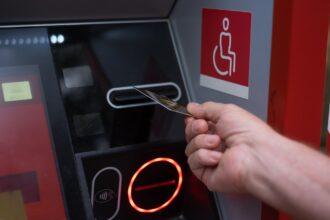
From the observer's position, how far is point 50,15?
1.29 metres

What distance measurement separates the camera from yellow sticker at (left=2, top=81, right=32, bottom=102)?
3.98 ft

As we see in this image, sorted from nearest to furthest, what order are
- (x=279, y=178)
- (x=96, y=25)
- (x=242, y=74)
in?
1. (x=279, y=178)
2. (x=242, y=74)
3. (x=96, y=25)

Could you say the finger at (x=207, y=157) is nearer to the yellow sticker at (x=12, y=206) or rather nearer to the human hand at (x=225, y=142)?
the human hand at (x=225, y=142)

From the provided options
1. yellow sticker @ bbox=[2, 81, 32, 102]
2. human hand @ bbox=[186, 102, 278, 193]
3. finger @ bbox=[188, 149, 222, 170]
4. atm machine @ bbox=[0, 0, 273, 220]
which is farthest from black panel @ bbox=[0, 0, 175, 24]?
finger @ bbox=[188, 149, 222, 170]

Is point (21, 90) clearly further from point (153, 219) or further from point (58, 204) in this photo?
point (153, 219)

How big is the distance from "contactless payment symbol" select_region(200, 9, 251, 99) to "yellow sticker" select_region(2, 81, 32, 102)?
469mm

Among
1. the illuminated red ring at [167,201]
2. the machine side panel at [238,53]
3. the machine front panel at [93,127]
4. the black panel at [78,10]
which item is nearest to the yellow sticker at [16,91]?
the machine front panel at [93,127]

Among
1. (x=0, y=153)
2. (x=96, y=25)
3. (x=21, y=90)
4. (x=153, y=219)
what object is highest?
(x=96, y=25)

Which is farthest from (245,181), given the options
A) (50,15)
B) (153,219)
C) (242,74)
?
(50,15)

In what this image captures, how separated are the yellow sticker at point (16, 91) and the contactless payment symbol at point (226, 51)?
0.47m

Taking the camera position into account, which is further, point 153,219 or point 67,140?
point 153,219

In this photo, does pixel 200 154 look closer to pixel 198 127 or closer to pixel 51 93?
pixel 198 127

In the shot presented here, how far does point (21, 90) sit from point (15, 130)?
0.10 meters

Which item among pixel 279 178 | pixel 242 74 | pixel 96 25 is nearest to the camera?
pixel 279 178
